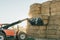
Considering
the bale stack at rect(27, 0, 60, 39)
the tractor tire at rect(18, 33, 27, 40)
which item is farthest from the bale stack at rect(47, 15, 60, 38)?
the tractor tire at rect(18, 33, 27, 40)

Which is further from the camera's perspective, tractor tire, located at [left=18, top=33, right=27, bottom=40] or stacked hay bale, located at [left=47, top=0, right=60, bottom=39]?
stacked hay bale, located at [left=47, top=0, right=60, bottom=39]

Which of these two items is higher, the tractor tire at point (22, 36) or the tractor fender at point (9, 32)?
the tractor fender at point (9, 32)

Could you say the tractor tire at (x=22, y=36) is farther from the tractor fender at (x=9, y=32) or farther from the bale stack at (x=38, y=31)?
the bale stack at (x=38, y=31)

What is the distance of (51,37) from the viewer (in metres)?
17.0

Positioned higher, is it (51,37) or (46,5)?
(46,5)

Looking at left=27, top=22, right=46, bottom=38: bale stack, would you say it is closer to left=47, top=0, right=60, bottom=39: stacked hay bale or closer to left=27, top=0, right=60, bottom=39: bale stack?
left=27, top=0, right=60, bottom=39: bale stack

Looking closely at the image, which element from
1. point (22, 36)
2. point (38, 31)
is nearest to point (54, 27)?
point (38, 31)

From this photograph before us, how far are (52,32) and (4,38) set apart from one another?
23.1ft

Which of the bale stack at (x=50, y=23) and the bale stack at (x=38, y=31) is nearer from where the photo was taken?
the bale stack at (x=50, y=23)

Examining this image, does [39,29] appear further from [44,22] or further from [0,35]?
[0,35]

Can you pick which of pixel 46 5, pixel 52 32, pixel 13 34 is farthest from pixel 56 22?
pixel 13 34

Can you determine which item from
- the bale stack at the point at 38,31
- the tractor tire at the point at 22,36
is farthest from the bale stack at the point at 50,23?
the tractor tire at the point at 22,36

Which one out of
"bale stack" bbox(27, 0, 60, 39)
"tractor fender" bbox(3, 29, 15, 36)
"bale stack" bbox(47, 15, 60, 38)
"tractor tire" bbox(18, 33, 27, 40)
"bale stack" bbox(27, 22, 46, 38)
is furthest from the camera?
"bale stack" bbox(27, 22, 46, 38)

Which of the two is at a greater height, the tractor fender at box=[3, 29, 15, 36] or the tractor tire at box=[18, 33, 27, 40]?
the tractor fender at box=[3, 29, 15, 36]
